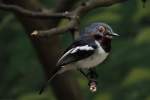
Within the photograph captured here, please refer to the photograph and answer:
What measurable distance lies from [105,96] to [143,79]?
0.60m

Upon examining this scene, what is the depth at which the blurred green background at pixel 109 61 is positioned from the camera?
6.84 metres

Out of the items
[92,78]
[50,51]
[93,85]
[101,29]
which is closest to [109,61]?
[50,51]

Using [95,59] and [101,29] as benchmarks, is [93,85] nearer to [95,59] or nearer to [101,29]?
[95,59]

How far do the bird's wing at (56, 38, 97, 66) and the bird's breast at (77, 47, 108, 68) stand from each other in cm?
3

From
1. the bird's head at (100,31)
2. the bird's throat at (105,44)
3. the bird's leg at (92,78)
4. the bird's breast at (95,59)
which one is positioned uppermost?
the bird's head at (100,31)

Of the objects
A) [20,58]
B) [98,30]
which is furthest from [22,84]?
[98,30]

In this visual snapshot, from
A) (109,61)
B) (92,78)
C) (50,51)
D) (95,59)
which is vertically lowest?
(109,61)

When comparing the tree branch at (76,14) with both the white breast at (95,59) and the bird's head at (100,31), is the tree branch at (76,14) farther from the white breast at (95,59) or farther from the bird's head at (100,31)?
the white breast at (95,59)

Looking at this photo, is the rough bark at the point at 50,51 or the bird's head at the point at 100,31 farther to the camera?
the rough bark at the point at 50,51

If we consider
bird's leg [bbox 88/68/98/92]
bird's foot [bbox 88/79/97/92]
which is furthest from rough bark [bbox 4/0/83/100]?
bird's foot [bbox 88/79/97/92]

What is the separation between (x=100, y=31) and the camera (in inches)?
188

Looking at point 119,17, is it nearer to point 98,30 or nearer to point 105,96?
point 105,96

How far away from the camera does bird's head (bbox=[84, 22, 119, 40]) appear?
475 cm

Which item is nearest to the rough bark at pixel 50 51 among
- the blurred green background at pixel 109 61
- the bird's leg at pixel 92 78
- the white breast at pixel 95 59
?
the blurred green background at pixel 109 61
